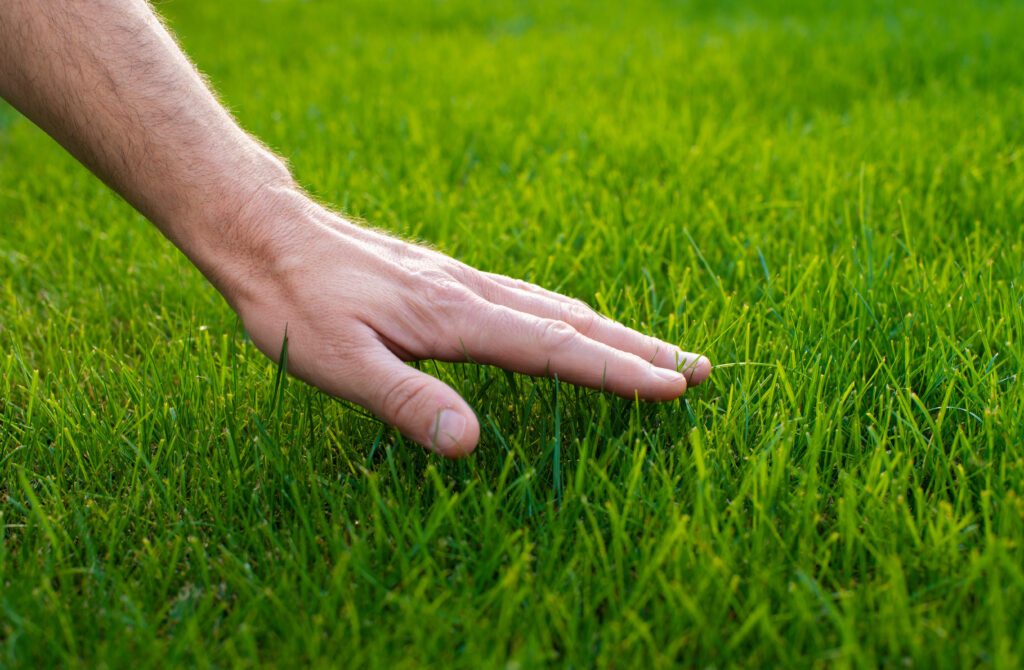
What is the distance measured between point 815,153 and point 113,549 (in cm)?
261

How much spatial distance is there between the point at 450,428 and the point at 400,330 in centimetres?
23

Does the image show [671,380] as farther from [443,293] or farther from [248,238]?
[248,238]

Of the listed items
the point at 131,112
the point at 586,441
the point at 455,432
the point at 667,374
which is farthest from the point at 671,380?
the point at 131,112

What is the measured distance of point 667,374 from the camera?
138 cm

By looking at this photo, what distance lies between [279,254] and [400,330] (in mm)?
269

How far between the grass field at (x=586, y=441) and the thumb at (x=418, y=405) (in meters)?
0.09

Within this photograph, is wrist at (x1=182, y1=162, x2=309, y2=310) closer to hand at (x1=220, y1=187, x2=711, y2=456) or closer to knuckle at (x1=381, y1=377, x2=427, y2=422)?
hand at (x1=220, y1=187, x2=711, y2=456)

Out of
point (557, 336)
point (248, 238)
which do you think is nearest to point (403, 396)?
point (557, 336)

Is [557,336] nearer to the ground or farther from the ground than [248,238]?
nearer to the ground

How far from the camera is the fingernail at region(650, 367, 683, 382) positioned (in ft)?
4.49

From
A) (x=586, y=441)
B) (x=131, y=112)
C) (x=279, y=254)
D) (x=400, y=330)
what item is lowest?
(x=586, y=441)

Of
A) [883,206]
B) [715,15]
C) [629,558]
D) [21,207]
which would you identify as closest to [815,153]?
[883,206]

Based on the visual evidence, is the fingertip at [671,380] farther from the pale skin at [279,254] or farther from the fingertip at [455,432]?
the fingertip at [455,432]

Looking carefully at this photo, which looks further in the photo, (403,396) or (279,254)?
(279,254)
